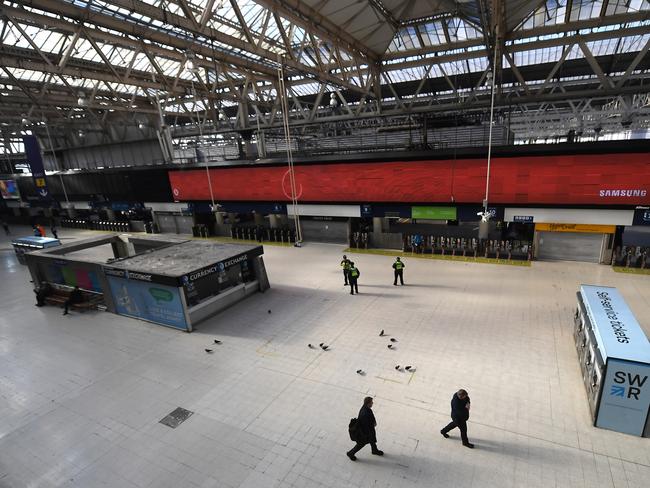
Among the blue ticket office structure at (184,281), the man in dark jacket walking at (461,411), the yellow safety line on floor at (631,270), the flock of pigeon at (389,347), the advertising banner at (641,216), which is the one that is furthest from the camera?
the yellow safety line on floor at (631,270)

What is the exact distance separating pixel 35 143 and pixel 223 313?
828 inches

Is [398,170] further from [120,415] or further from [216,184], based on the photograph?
[120,415]

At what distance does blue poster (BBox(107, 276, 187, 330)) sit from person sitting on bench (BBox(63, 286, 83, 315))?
196cm

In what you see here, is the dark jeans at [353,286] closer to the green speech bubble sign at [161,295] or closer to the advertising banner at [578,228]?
the green speech bubble sign at [161,295]

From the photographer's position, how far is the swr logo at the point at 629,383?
5742mm

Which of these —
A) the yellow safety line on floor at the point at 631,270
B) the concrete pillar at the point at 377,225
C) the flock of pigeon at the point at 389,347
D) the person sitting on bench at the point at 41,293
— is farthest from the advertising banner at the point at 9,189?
the yellow safety line on floor at the point at 631,270

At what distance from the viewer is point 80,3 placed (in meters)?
10.9

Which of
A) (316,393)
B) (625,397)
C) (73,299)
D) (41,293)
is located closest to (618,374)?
(625,397)

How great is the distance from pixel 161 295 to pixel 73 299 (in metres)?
4.81

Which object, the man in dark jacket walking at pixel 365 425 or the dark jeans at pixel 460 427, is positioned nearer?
the man in dark jacket walking at pixel 365 425

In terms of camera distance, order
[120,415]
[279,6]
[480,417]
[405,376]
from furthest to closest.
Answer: [279,6] → [405,376] → [120,415] → [480,417]

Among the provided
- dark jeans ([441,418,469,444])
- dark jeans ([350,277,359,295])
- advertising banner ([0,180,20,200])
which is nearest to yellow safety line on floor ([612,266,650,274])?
dark jeans ([350,277,359,295])

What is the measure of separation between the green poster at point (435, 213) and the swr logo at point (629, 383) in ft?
37.4

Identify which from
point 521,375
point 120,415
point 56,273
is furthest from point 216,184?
point 521,375
